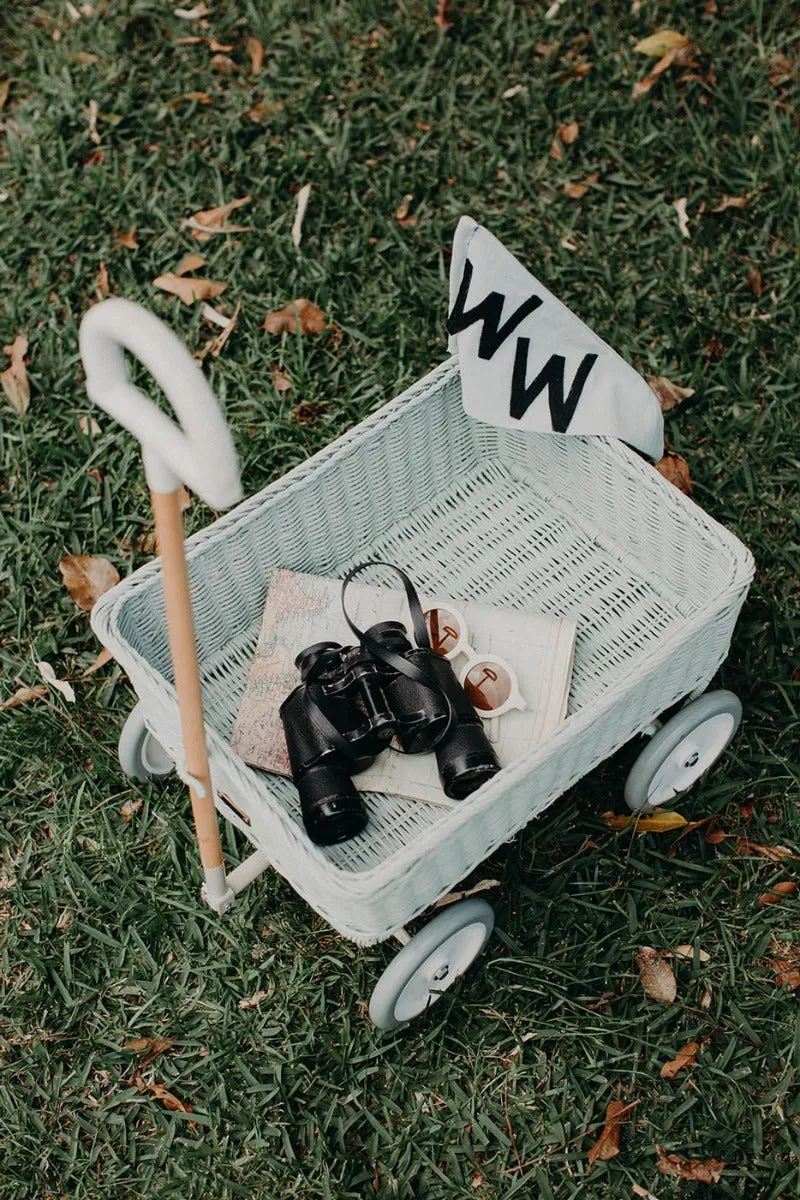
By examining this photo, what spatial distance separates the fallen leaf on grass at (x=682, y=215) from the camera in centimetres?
305

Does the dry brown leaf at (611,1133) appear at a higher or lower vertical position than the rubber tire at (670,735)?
lower

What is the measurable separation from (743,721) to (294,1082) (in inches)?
43.2

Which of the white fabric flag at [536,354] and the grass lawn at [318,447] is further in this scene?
the white fabric flag at [536,354]

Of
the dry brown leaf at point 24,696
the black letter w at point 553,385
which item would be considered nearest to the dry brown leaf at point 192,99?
the black letter w at point 553,385

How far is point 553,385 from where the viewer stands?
2215 mm

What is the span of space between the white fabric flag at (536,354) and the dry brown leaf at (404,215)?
0.99m

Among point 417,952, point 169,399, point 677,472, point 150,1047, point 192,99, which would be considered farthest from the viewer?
point 192,99

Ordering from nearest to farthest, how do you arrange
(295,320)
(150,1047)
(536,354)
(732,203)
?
(150,1047), (536,354), (295,320), (732,203)

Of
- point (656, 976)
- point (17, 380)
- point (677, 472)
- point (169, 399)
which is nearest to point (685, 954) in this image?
point (656, 976)

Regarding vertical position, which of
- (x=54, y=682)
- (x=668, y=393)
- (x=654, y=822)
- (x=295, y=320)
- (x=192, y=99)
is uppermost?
(x=192, y=99)

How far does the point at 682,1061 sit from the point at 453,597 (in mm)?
923

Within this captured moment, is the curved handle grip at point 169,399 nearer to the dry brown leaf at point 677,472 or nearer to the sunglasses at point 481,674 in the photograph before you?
the sunglasses at point 481,674

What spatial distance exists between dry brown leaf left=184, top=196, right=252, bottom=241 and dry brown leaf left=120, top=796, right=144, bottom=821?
59.4 inches

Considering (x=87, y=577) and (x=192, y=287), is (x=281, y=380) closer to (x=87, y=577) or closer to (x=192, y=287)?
(x=192, y=287)
